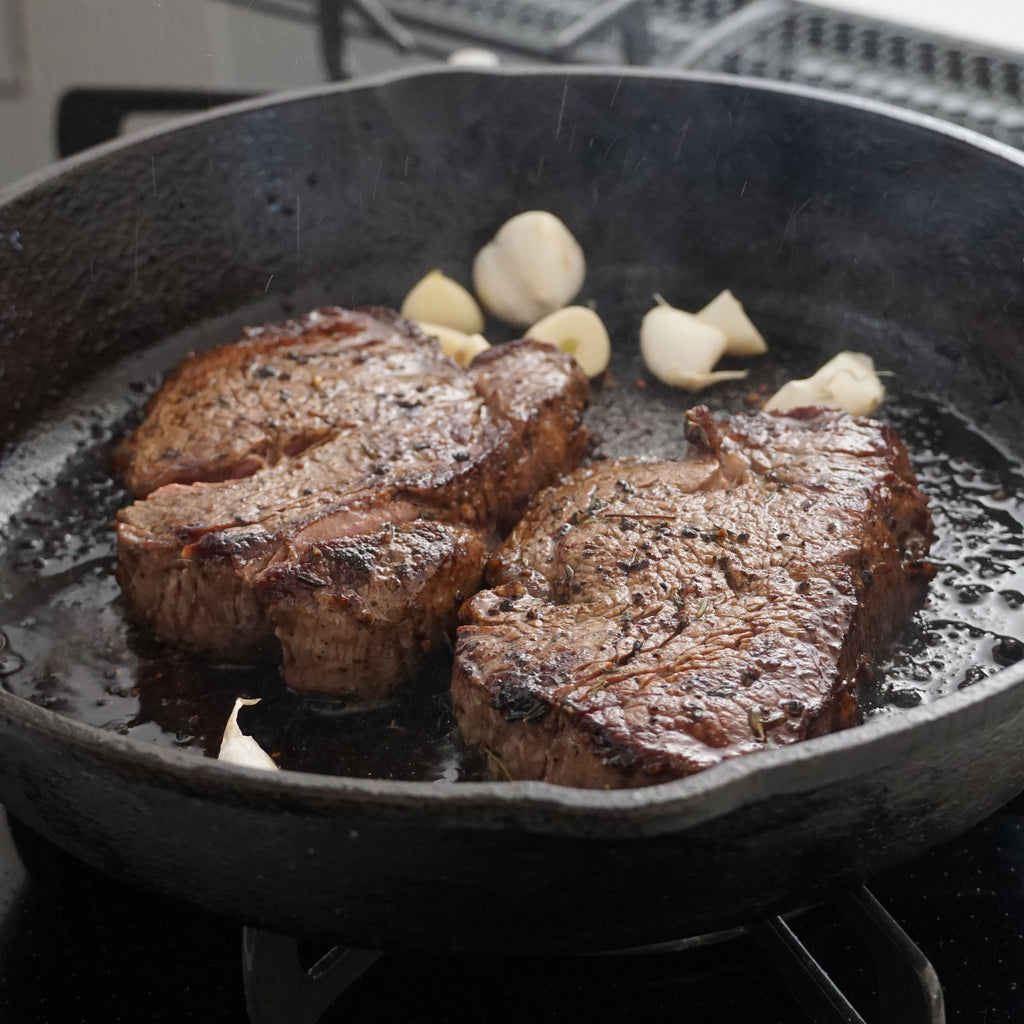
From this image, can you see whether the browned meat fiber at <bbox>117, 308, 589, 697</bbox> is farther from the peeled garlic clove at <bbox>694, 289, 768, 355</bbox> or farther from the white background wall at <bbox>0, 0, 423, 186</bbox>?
the white background wall at <bbox>0, 0, 423, 186</bbox>

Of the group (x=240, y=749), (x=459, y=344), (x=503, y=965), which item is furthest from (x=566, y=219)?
(x=503, y=965)

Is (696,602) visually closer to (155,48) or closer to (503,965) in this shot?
(503,965)

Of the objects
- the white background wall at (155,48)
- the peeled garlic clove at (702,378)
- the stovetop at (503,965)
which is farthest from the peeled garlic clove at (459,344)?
the white background wall at (155,48)

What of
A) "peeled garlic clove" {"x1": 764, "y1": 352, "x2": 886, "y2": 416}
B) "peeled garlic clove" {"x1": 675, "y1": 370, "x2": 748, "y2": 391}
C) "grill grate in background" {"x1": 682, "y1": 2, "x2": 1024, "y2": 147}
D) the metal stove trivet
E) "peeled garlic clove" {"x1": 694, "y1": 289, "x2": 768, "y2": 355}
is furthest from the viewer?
"grill grate in background" {"x1": 682, "y1": 2, "x2": 1024, "y2": 147}

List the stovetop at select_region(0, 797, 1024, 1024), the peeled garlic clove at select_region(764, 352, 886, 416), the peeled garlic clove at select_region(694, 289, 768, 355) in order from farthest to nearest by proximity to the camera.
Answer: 1. the peeled garlic clove at select_region(694, 289, 768, 355)
2. the peeled garlic clove at select_region(764, 352, 886, 416)
3. the stovetop at select_region(0, 797, 1024, 1024)

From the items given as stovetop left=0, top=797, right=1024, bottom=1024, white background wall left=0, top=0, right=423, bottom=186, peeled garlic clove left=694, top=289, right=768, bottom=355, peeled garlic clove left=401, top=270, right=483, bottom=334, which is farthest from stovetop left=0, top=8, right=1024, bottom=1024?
white background wall left=0, top=0, right=423, bottom=186

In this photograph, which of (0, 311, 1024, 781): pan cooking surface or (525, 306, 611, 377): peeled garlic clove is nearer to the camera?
(0, 311, 1024, 781): pan cooking surface
